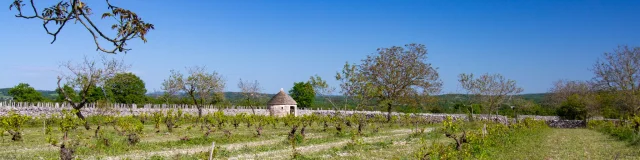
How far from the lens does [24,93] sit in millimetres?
80562

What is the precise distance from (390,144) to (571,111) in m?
46.9

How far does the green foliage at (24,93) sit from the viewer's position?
7970 centimetres

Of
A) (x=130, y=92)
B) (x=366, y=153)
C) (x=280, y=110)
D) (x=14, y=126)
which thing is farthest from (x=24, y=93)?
(x=366, y=153)

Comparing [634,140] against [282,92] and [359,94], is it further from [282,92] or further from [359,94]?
[282,92]

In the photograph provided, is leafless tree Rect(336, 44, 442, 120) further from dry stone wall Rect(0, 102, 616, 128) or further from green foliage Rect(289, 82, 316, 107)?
green foliage Rect(289, 82, 316, 107)

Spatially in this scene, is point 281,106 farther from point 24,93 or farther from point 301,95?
point 24,93

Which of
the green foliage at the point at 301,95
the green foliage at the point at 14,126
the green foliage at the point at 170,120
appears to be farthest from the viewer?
the green foliage at the point at 301,95

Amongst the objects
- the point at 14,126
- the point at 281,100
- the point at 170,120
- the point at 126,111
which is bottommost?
the point at 14,126

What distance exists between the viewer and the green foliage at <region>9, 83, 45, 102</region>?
79.7 meters

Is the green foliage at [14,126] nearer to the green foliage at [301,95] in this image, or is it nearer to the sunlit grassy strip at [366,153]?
the sunlit grassy strip at [366,153]

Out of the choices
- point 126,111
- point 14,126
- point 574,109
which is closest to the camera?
point 14,126

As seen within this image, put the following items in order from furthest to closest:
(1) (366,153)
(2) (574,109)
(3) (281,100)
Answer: (3) (281,100) < (2) (574,109) < (1) (366,153)

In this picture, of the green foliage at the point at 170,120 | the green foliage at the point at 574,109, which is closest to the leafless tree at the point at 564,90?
the green foliage at the point at 574,109

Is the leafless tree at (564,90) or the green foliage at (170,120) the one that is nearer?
the green foliage at (170,120)
